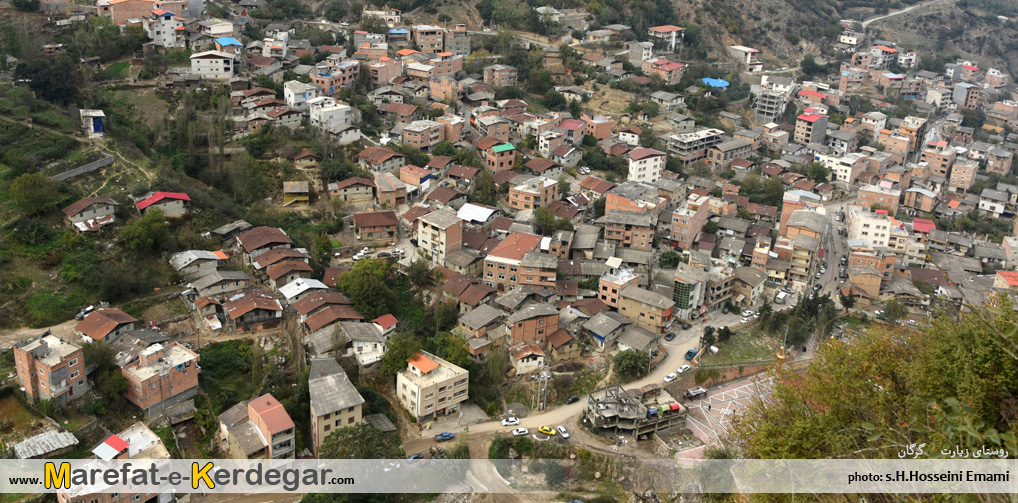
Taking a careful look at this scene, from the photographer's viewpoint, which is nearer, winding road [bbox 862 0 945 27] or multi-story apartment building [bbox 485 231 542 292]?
multi-story apartment building [bbox 485 231 542 292]

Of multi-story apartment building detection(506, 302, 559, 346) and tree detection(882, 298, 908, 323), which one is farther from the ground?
multi-story apartment building detection(506, 302, 559, 346)

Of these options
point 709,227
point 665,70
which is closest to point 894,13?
point 665,70

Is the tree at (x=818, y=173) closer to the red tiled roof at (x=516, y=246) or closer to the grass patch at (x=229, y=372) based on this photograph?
the red tiled roof at (x=516, y=246)

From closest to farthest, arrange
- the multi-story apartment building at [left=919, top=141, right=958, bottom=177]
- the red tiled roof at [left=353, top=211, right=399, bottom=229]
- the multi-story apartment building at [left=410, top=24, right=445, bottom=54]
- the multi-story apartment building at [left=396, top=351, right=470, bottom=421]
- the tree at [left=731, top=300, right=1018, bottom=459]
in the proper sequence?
the tree at [left=731, top=300, right=1018, bottom=459]
the multi-story apartment building at [left=396, top=351, right=470, bottom=421]
the red tiled roof at [left=353, top=211, right=399, bottom=229]
the multi-story apartment building at [left=919, top=141, right=958, bottom=177]
the multi-story apartment building at [left=410, top=24, right=445, bottom=54]

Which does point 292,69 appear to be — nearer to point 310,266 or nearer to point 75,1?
point 75,1

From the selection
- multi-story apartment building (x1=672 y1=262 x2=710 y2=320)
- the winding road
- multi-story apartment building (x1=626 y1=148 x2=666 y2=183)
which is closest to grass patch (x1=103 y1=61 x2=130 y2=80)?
multi-story apartment building (x1=626 y1=148 x2=666 y2=183)

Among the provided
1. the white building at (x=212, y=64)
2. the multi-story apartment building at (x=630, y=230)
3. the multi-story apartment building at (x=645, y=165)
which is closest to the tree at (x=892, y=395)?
the multi-story apartment building at (x=630, y=230)

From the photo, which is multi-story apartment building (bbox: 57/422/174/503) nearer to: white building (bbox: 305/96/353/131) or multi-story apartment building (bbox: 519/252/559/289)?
multi-story apartment building (bbox: 519/252/559/289)

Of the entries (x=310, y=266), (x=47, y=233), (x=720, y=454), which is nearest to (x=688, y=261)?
(x=720, y=454)
